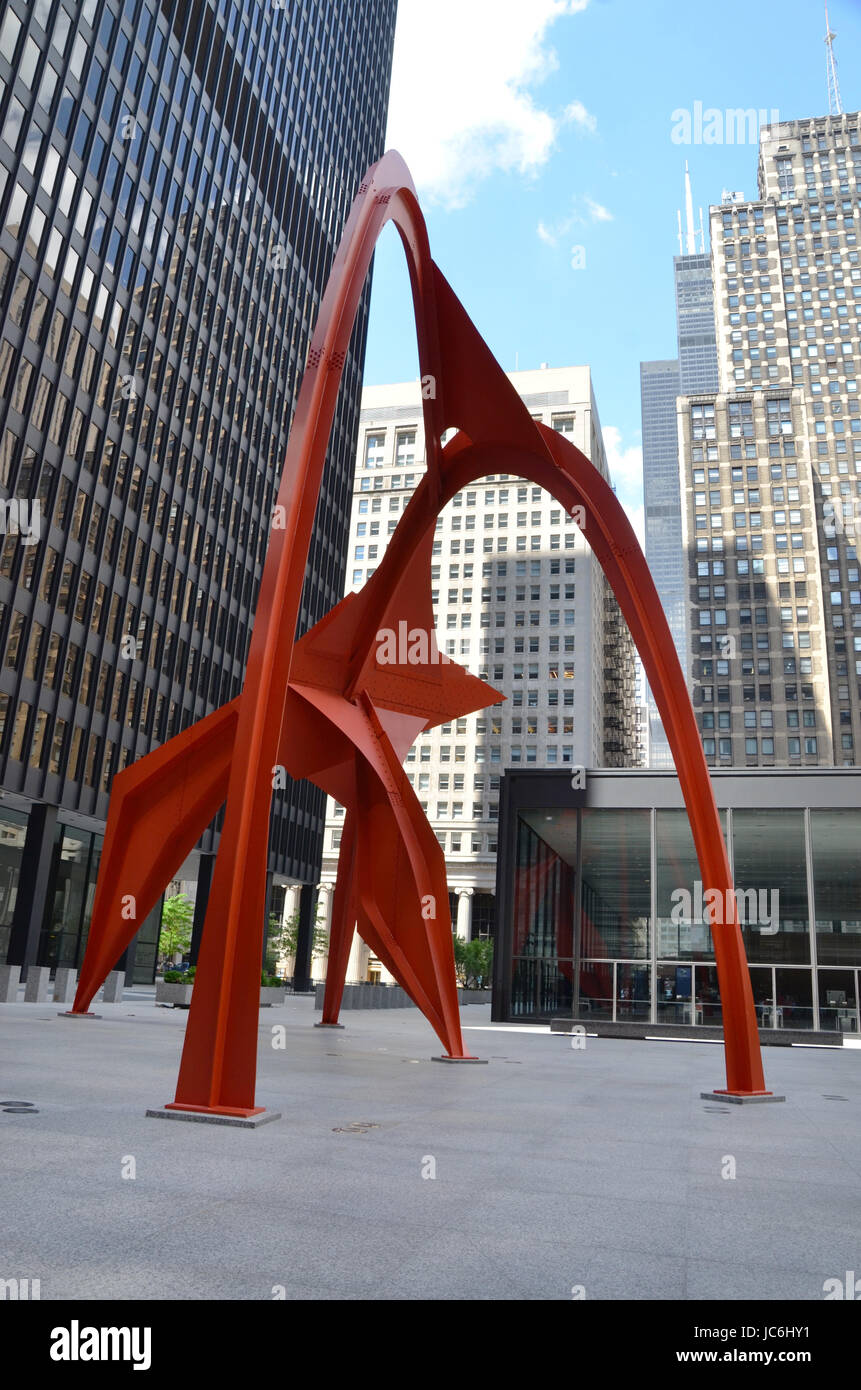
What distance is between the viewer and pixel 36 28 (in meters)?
33.2

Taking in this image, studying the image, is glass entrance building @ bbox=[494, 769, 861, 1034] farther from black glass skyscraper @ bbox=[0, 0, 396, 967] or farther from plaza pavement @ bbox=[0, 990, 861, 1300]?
plaza pavement @ bbox=[0, 990, 861, 1300]

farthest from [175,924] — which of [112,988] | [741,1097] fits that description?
[741,1097]

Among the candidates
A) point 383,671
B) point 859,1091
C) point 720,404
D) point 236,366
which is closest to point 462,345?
point 383,671

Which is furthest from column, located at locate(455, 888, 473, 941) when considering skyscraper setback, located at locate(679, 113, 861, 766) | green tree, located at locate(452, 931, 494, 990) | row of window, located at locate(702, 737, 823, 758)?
skyscraper setback, located at locate(679, 113, 861, 766)

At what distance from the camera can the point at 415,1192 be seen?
6.14 metres

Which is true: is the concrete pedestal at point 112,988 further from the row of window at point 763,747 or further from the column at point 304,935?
the row of window at point 763,747

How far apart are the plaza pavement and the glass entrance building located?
700 inches

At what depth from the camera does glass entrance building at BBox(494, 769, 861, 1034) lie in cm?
2991

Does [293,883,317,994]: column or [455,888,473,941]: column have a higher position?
[455,888,473,941]: column

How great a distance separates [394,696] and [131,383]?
89.9ft

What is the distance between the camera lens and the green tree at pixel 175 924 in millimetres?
91256

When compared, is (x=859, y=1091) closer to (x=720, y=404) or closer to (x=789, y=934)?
(x=789, y=934)

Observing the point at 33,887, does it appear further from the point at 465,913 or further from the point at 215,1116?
the point at 465,913

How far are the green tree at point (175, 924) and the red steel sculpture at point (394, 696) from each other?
7438cm
